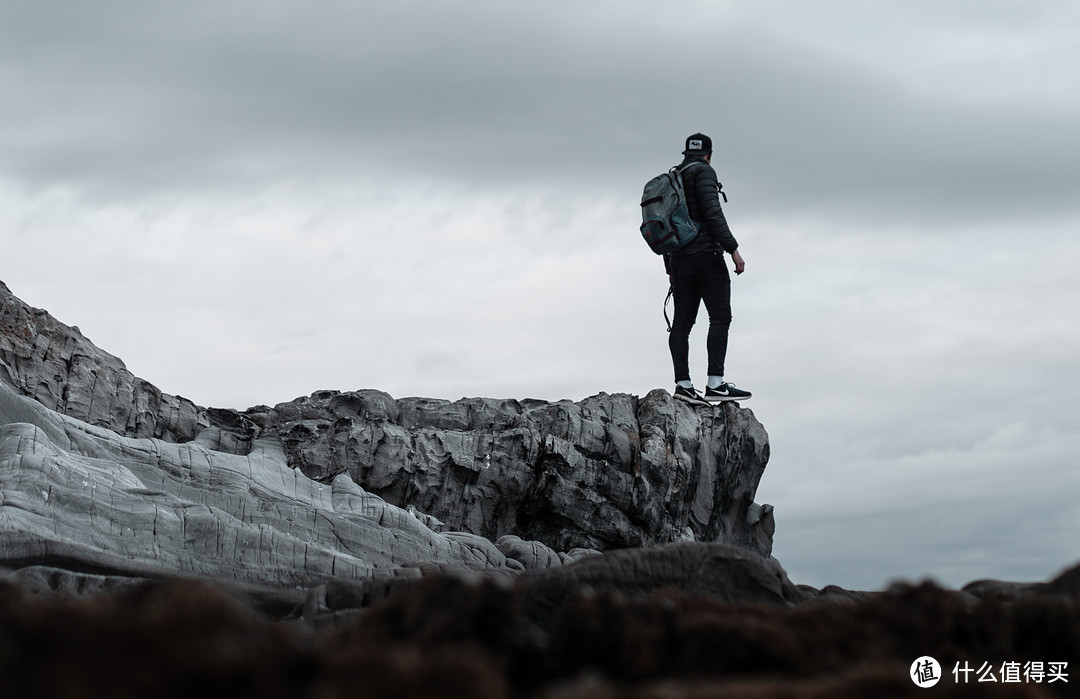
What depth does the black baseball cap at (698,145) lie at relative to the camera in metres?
22.1

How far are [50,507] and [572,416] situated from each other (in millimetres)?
10798

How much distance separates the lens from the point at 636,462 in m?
21.9

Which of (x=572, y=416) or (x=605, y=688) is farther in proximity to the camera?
(x=572, y=416)

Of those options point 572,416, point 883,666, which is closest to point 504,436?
point 572,416

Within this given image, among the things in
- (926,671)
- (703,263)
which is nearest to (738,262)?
(703,263)

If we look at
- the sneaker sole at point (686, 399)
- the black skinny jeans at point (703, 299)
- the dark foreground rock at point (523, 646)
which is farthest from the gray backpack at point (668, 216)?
the dark foreground rock at point (523, 646)

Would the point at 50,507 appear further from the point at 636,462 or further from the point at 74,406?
the point at 636,462

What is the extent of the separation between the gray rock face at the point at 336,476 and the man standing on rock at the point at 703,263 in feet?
6.07

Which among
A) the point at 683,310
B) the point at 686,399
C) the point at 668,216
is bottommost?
the point at 686,399

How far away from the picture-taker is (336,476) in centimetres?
1934

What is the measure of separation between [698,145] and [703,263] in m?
2.47

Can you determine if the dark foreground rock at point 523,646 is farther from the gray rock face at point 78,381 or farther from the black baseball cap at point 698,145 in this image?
the black baseball cap at point 698,145

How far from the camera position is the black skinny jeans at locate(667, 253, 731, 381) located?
21.8m

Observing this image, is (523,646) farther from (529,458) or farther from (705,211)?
(705,211)
